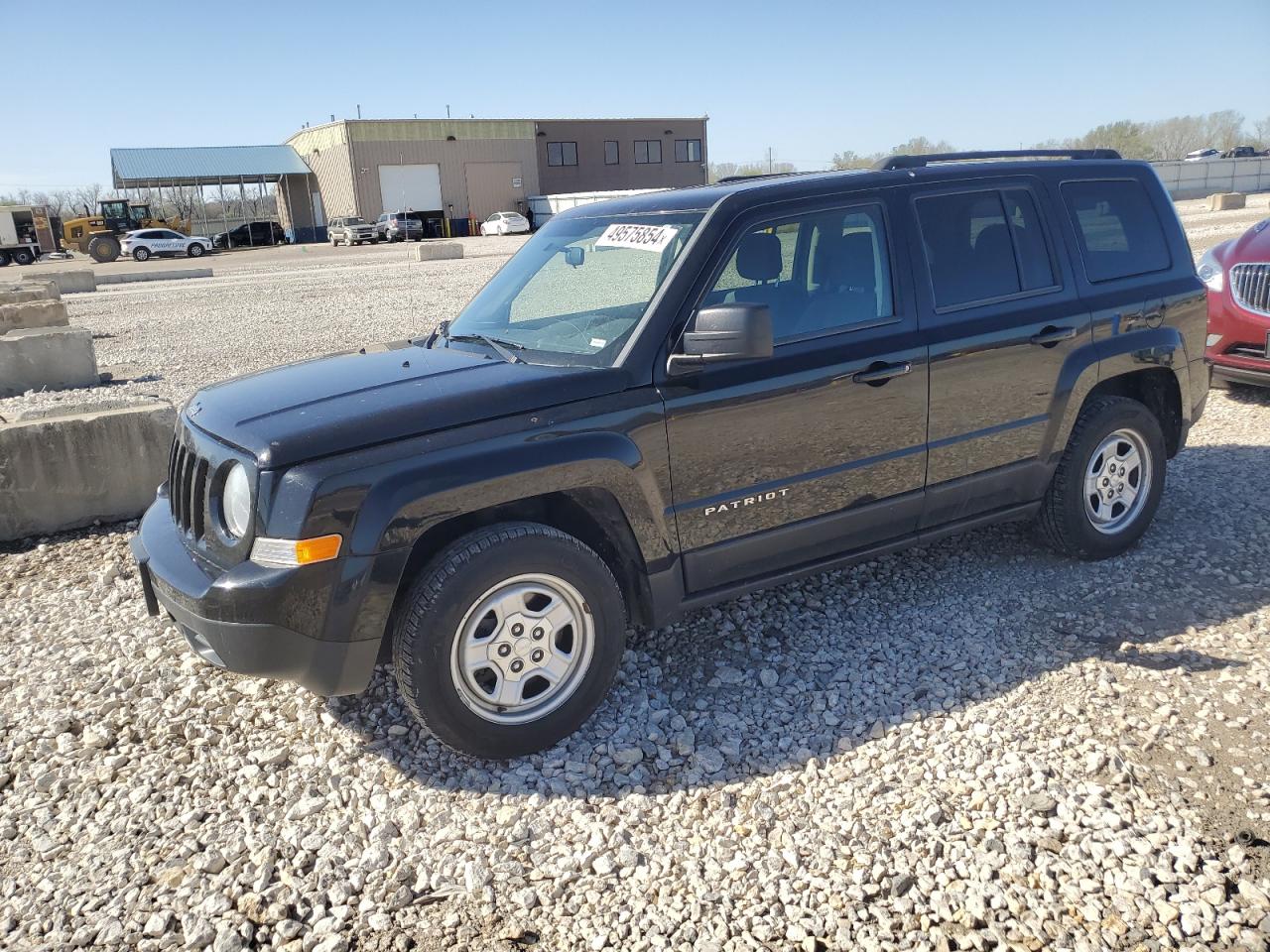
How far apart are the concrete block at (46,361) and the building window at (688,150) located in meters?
Result: 65.8

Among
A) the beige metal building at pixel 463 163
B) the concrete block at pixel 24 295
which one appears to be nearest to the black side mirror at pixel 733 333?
the concrete block at pixel 24 295

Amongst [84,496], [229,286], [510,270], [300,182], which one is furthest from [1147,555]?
[300,182]

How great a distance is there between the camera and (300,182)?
216 feet

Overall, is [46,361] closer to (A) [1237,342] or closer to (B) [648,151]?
(A) [1237,342]

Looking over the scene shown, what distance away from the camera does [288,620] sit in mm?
3113

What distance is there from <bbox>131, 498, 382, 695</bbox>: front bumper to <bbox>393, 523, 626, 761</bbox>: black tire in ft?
0.56

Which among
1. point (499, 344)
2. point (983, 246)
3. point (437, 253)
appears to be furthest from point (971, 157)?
point (437, 253)

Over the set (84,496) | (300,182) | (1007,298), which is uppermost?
(300,182)

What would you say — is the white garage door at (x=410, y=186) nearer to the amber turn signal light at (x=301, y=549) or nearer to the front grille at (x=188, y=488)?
the front grille at (x=188, y=488)

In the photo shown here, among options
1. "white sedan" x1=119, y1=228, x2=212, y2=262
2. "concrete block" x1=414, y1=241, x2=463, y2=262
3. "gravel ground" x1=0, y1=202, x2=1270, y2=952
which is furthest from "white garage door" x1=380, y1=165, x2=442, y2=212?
"gravel ground" x1=0, y1=202, x2=1270, y2=952

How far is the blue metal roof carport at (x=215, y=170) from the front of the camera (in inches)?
2255

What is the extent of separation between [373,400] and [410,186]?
2511 inches

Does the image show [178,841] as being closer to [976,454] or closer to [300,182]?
[976,454]

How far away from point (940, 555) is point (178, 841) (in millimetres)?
3837
